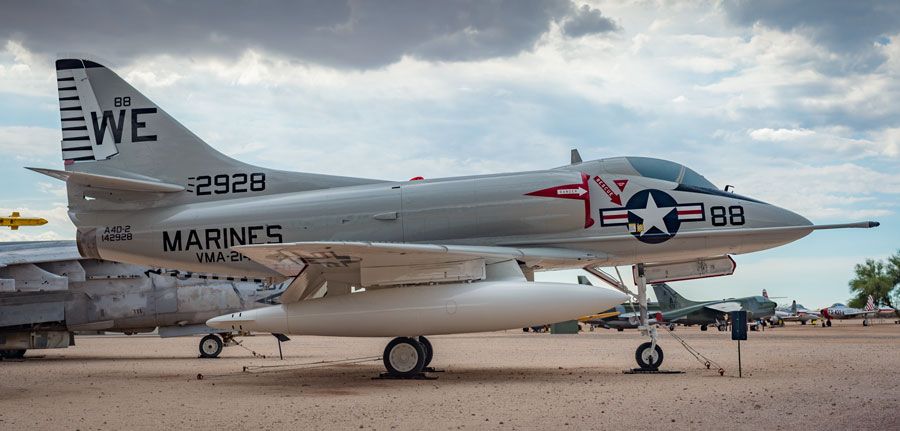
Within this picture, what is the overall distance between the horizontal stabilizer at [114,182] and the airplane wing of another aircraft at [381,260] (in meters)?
2.79

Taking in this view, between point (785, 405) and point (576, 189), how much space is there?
5.59 metres

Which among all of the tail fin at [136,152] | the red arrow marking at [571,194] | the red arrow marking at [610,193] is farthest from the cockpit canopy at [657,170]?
the tail fin at [136,152]

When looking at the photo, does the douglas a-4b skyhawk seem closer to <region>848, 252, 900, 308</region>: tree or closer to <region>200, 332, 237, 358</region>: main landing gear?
<region>200, 332, 237, 358</region>: main landing gear

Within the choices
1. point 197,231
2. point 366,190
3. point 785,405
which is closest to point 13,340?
point 197,231

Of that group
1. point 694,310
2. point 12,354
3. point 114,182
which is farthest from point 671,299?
point 114,182

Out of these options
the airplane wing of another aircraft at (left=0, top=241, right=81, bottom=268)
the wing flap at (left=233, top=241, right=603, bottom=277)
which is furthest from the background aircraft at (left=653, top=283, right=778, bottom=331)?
the wing flap at (left=233, top=241, right=603, bottom=277)

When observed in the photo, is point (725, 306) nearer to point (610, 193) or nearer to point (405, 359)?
point (610, 193)

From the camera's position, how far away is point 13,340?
73.1ft

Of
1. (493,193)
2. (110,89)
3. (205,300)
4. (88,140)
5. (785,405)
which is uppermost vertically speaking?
(110,89)

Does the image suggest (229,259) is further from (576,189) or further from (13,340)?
(13,340)

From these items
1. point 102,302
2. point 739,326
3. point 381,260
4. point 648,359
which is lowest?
point 648,359

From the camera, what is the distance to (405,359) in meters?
14.0

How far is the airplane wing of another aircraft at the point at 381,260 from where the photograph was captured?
12.5 metres

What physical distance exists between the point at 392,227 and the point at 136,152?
5.31 m
